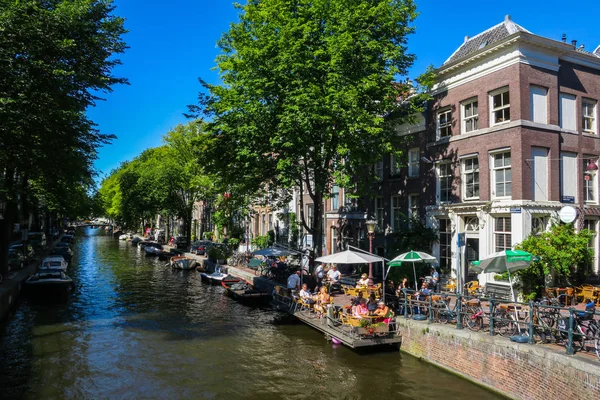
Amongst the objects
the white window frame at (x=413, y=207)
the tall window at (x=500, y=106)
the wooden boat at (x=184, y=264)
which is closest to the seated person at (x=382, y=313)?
the white window frame at (x=413, y=207)

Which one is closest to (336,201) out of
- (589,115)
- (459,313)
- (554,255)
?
(589,115)

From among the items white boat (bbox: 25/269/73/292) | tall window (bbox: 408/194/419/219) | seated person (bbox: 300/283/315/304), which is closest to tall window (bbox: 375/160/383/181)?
tall window (bbox: 408/194/419/219)

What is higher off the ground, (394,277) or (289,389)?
(394,277)

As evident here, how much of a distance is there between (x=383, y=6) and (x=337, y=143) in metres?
6.63

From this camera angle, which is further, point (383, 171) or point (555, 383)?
point (383, 171)

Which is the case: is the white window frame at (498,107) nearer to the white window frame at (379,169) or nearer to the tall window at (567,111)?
the tall window at (567,111)

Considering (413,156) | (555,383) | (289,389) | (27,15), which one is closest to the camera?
(555,383)

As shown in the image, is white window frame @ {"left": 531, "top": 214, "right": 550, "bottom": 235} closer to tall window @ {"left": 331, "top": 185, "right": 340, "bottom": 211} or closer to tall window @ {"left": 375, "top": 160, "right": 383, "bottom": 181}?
tall window @ {"left": 375, "top": 160, "right": 383, "bottom": 181}

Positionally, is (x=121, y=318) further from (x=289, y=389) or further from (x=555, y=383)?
(x=555, y=383)

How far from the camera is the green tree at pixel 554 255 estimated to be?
1709 cm

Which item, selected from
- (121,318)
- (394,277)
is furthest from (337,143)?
(121,318)

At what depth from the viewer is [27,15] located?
17.5m

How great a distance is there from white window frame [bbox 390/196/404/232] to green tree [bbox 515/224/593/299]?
8.71 m

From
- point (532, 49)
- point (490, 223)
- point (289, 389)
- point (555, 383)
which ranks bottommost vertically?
point (289, 389)
